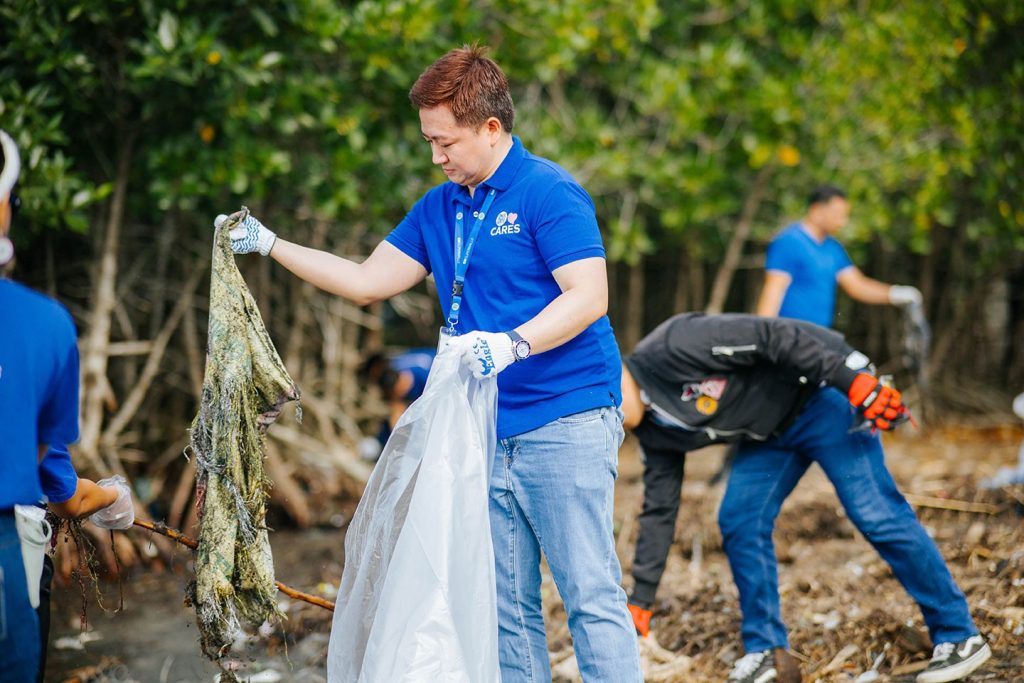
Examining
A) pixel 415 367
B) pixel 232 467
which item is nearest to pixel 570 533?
pixel 232 467

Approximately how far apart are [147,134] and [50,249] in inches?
36.0

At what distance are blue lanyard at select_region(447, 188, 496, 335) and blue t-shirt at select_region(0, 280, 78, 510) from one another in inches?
38.4

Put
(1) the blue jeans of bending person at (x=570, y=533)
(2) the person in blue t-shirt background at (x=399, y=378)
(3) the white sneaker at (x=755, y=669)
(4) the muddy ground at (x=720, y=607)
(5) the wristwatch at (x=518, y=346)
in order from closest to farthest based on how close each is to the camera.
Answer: (5) the wristwatch at (x=518, y=346), (1) the blue jeans of bending person at (x=570, y=533), (3) the white sneaker at (x=755, y=669), (4) the muddy ground at (x=720, y=607), (2) the person in blue t-shirt background at (x=399, y=378)

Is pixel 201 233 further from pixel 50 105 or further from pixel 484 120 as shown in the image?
pixel 484 120

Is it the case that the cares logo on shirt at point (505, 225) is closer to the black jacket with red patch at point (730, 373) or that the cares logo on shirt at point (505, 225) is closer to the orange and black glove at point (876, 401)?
the black jacket with red patch at point (730, 373)

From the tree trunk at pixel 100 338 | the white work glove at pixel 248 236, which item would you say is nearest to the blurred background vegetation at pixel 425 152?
the tree trunk at pixel 100 338

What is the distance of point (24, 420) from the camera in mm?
2035

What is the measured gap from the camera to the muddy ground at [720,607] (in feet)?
12.6

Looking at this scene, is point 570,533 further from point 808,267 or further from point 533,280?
point 808,267

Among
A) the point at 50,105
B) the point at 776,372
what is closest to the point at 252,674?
the point at 776,372

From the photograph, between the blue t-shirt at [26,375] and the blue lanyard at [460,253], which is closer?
the blue t-shirt at [26,375]

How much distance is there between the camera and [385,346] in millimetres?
9148

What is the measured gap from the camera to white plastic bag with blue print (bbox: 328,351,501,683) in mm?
2588

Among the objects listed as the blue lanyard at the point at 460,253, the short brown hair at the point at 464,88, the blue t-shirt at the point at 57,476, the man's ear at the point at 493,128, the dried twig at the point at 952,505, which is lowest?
the dried twig at the point at 952,505
